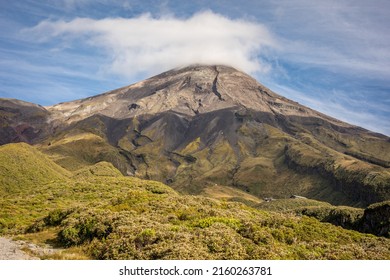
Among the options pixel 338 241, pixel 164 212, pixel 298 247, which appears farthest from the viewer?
pixel 164 212

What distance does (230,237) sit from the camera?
2506cm

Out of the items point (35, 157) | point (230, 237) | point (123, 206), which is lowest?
point (230, 237)

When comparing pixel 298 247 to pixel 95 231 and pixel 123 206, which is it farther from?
pixel 123 206
